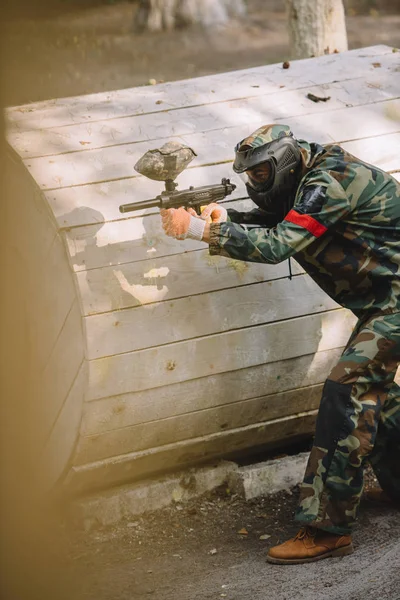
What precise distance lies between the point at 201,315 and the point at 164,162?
2.72ft

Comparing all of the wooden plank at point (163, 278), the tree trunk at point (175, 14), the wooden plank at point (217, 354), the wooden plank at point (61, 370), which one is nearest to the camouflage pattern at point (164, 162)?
the wooden plank at point (163, 278)

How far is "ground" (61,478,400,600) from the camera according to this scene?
12.5 ft

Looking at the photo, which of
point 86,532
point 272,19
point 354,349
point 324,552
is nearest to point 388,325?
point 354,349

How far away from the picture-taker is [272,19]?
62.5 feet

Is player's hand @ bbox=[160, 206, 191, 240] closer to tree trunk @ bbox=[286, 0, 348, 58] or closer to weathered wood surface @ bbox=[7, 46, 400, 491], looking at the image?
weathered wood surface @ bbox=[7, 46, 400, 491]

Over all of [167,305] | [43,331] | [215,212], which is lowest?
[43,331]

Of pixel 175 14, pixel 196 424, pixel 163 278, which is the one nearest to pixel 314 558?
pixel 196 424

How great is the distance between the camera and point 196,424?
4.52 meters

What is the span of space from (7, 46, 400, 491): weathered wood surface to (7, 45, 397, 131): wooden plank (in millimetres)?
26

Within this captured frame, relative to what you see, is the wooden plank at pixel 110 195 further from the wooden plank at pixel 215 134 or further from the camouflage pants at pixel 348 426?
the camouflage pants at pixel 348 426

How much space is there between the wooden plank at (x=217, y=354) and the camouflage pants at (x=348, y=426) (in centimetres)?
54

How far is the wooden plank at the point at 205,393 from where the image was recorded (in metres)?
4.22

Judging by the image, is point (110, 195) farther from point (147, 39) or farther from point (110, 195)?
point (147, 39)

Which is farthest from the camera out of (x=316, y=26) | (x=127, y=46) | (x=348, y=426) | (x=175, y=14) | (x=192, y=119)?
(x=175, y=14)
